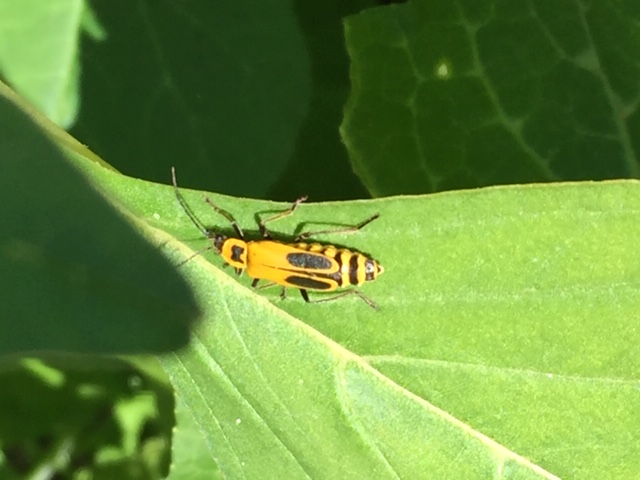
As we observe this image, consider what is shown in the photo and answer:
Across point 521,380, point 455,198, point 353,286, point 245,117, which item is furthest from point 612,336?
point 245,117

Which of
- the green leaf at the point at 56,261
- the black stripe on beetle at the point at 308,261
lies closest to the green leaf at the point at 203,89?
the black stripe on beetle at the point at 308,261

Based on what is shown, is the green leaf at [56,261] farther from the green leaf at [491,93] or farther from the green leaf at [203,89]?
the green leaf at [491,93]

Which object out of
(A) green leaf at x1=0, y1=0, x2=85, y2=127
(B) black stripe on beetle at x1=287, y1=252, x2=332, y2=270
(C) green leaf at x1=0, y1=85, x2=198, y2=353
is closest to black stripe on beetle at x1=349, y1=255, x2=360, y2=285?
(B) black stripe on beetle at x1=287, y1=252, x2=332, y2=270

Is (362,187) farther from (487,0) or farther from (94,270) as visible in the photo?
(94,270)

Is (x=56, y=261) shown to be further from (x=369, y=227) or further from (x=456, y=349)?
(x=456, y=349)

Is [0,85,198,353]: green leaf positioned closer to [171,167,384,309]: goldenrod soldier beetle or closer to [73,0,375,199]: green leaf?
[171,167,384,309]: goldenrod soldier beetle

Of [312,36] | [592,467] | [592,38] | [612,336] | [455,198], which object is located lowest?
[592,467]
